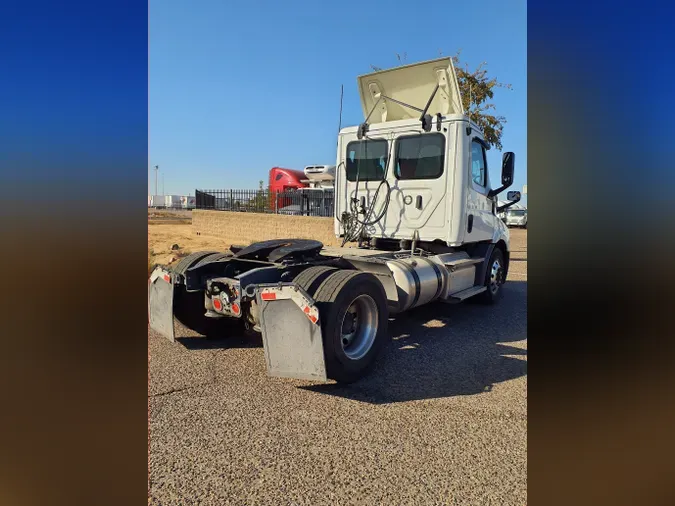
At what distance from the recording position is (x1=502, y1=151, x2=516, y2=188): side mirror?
21.2 ft

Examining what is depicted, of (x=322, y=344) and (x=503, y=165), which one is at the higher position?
(x=503, y=165)

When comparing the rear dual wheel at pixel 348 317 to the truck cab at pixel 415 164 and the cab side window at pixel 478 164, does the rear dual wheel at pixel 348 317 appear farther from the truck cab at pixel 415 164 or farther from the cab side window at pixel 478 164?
the cab side window at pixel 478 164

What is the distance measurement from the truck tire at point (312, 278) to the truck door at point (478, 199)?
2916mm

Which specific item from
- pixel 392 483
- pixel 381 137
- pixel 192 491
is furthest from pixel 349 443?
pixel 381 137

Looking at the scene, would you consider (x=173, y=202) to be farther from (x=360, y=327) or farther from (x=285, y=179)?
(x=360, y=327)

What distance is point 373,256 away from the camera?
18.3ft

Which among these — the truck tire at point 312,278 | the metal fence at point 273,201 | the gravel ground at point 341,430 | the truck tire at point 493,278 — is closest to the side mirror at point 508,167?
the truck tire at point 493,278

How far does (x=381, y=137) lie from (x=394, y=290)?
2687mm

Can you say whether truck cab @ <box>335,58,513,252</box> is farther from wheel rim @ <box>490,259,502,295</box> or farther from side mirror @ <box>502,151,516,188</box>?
wheel rim @ <box>490,259,502,295</box>

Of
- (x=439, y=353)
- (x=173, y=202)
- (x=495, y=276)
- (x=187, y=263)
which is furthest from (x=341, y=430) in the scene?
(x=173, y=202)

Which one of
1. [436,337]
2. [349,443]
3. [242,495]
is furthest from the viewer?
[436,337]

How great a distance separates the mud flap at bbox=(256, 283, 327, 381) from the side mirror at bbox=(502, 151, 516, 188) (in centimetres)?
425
